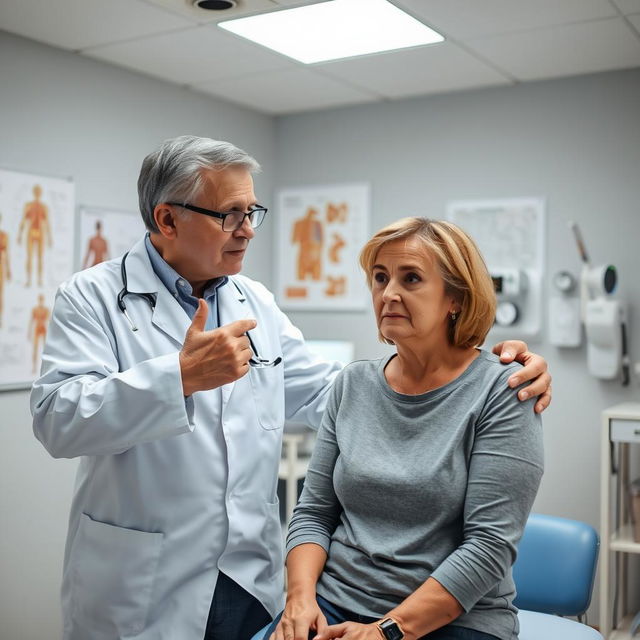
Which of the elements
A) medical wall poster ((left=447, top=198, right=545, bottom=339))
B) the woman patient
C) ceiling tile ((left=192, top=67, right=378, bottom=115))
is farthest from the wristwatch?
ceiling tile ((left=192, top=67, right=378, bottom=115))

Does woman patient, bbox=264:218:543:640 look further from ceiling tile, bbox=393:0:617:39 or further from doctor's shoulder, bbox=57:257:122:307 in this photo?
ceiling tile, bbox=393:0:617:39

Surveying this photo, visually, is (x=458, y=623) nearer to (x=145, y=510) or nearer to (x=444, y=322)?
(x=444, y=322)

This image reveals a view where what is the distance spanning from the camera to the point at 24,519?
2.88 meters

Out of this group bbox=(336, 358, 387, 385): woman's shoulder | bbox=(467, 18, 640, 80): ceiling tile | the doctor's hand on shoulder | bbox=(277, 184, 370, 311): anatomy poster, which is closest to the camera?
the doctor's hand on shoulder

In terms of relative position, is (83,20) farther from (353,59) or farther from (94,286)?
(94,286)

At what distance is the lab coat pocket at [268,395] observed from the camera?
5.62 ft

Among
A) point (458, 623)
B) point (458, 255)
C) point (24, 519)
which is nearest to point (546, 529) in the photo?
point (458, 623)

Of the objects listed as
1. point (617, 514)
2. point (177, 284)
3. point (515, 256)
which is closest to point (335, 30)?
point (515, 256)

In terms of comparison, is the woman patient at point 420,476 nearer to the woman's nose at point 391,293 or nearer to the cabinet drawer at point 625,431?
the woman's nose at point 391,293

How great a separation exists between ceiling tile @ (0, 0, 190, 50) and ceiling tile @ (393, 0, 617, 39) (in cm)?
79

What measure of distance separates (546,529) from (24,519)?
6.15 feet

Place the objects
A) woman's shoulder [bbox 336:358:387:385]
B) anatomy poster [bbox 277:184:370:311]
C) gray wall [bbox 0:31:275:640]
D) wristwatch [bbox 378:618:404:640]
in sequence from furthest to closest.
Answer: anatomy poster [bbox 277:184:370:311] → gray wall [bbox 0:31:275:640] → woman's shoulder [bbox 336:358:387:385] → wristwatch [bbox 378:618:404:640]

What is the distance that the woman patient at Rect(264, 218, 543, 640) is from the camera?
1.30 metres

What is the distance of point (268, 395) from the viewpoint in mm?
1739
